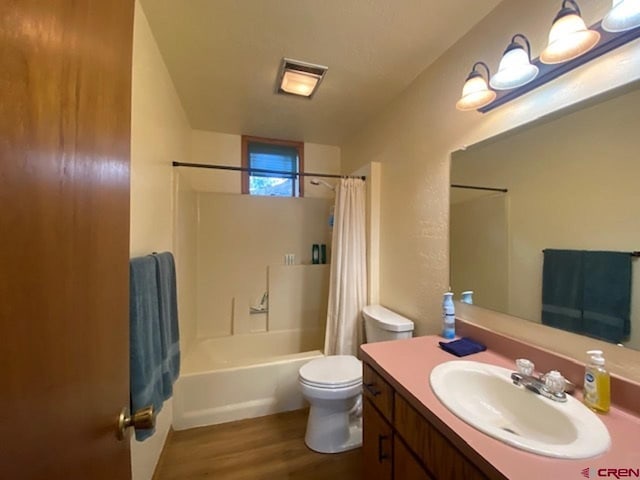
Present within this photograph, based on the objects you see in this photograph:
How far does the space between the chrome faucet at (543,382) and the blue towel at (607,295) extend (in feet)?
0.69

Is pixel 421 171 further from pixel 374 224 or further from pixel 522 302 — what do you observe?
pixel 522 302

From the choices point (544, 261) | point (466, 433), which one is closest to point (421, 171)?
point (544, 261)

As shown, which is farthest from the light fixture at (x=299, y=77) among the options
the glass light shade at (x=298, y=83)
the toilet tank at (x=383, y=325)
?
the toilet tank at (x=383, y=325)

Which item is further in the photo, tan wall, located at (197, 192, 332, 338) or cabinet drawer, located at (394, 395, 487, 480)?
tan wall, located at (197, 192, 332, 338)

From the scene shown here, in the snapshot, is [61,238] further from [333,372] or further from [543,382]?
[333,372]

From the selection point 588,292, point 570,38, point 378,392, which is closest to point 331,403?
point 378,392

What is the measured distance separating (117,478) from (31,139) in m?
0.72

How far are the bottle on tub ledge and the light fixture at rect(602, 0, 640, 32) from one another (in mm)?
1130

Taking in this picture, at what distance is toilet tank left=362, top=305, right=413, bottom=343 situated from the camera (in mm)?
1747

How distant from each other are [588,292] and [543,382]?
35 cm

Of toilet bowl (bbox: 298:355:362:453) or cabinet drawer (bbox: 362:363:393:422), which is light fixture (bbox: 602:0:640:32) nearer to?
cabinet drawer (bbox: 362:363:393:422)

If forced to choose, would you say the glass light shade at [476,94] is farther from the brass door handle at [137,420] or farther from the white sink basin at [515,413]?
the brass door handle at [137,420]

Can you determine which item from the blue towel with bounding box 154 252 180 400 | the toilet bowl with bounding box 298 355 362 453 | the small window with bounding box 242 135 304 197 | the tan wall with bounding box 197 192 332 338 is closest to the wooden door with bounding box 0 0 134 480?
the blue towel with bounding box 154 252 180 400

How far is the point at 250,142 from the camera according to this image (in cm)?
289
